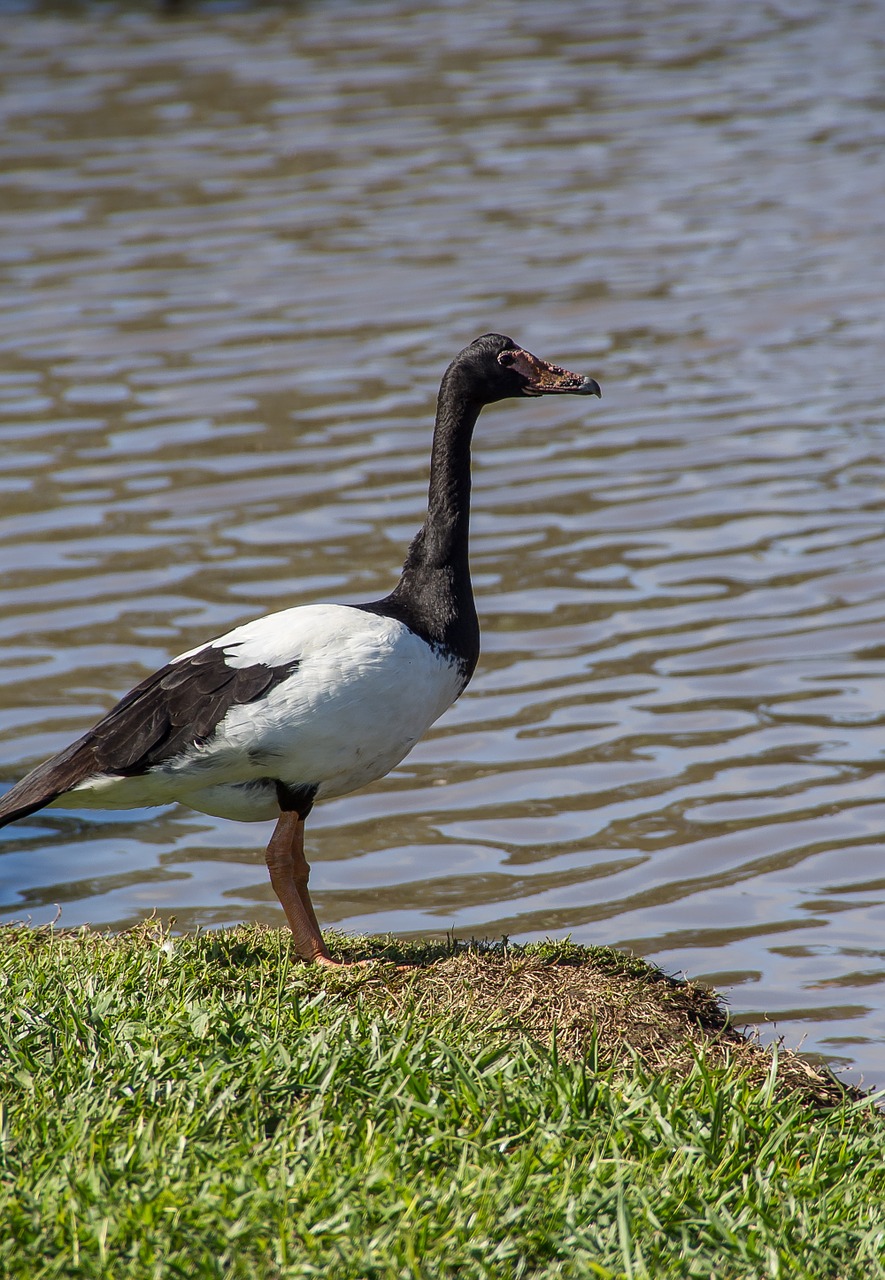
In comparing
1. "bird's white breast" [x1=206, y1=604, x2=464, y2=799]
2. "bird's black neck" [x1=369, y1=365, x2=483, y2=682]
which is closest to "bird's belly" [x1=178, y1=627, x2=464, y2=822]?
"bird's white breast" [x1=206, y1=604, x2=464, y2=799]

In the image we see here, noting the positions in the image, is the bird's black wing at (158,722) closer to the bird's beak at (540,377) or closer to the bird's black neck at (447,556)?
the bird's black neck at (447,556)

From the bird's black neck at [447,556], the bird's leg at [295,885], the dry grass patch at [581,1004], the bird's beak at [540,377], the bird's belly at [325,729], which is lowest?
the dry grass patch at [581,1004]

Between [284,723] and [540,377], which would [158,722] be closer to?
[284,723]

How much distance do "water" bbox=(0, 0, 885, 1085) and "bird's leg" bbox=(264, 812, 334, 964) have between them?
0.92m

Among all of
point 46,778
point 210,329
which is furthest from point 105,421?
point 46,778

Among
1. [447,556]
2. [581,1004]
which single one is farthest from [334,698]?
[581,1004]

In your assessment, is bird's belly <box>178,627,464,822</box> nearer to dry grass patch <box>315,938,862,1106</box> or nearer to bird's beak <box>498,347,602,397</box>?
dry grass patch <box>315,938,862,1106</box>

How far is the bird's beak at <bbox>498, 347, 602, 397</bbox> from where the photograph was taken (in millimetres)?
5727

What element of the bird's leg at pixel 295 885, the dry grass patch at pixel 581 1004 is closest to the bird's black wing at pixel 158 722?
the bird's leg at pixel 295 885

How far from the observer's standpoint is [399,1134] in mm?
3705

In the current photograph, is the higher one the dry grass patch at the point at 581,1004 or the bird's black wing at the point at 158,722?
the bird's black wing at the point at 158,722

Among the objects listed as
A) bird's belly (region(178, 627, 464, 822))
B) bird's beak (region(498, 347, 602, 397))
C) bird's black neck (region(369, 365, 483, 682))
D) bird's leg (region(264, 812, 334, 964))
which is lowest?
bird's leg (region(264, 812, 334, 964))

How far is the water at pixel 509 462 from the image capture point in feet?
20.9

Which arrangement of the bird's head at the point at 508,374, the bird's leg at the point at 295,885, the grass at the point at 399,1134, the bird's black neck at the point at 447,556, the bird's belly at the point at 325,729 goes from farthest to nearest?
1. the bird's head at the point at 508,374
2. the bird's black neck at the point at 447,556
3. the bird's leg at the point at 295,885
4. the bird's belly at the point at 325,729
5. the grass at the point at 399,1134
